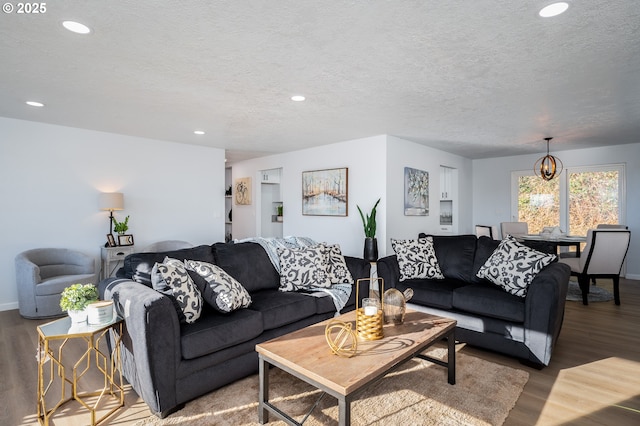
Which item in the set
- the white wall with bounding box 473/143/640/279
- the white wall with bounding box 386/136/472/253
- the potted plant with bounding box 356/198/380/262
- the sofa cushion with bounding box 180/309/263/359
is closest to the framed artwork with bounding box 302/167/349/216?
the potted plant with bounding box 356/198/380/262

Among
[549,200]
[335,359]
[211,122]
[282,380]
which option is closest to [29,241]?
[211,122]

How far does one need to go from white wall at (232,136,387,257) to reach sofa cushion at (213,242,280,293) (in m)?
2.33

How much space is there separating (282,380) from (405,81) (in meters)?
2.57

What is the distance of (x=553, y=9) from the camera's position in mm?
1839

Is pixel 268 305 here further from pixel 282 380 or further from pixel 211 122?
pixel 211 122

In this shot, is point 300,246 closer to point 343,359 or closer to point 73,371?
point 343,359

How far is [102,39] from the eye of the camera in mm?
2184

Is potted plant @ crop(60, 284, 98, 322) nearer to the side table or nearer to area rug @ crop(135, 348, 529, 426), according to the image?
area rug @ crop(135, 348, 529, 426)

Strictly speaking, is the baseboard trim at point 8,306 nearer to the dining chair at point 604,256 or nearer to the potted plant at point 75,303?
the potted plant at point 75,303

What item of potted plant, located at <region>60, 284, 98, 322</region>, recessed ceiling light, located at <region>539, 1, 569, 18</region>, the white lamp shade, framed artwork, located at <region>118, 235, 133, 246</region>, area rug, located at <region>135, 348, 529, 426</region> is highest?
recessed ceiling light, located at <region>539, 1, 569, 18</region>

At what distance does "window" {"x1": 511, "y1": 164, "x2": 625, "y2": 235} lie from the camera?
235 inches

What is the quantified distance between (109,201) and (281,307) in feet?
10.9

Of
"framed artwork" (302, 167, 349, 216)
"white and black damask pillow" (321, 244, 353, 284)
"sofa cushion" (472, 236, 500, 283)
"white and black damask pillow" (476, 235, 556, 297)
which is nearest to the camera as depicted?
"white and black damask pillow" (476, 235, 556, 297)

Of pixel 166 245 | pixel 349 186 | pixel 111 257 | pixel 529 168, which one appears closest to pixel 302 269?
pixel 349 186
